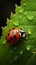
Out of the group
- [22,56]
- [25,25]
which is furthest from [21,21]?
[22,56]

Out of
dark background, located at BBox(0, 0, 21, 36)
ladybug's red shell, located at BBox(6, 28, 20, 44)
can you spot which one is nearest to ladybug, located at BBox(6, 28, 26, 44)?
ladybug's red shell, located at BBox(6, 28, 20, 44)

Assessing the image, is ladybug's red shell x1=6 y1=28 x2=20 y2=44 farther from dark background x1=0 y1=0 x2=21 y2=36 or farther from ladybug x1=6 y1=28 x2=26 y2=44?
dark background x1=0 y1=0 x2=21 y2=36

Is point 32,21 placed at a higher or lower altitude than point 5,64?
higher

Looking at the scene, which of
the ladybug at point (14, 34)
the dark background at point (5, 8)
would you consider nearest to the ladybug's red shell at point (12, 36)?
the ladybug at point (14, 34)

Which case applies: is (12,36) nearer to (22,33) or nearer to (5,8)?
(22,33)

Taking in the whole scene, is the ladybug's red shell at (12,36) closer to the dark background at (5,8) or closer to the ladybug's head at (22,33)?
the ladybug's head at (22,33)

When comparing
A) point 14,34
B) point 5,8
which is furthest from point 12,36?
point 5,8

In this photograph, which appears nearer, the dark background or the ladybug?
the ladybug

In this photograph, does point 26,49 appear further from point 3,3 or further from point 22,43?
point 3,3
